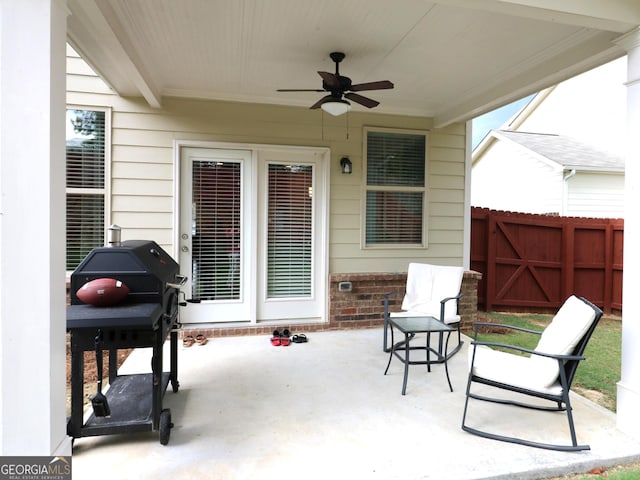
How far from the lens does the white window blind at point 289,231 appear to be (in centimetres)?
462

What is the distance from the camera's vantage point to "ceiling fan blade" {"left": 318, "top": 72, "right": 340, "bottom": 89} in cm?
298

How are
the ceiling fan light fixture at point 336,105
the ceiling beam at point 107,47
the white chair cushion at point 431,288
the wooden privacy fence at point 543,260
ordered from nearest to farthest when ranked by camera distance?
the ceiling beam at point 107,47, the ceiling fan light fixture at point 336,105, the white chair cushion at point 431,288, the wooden privacy fence at point 543,260

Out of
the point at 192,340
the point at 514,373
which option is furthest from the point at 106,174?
the point at 514,373

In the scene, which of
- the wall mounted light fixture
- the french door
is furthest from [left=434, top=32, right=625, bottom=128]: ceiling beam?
the french door

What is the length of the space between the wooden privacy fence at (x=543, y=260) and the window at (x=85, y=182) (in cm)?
541

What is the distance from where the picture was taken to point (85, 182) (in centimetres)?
411

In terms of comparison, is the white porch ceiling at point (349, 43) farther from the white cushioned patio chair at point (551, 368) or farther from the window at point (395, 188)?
the white cushioned patio chair at point (551, 368)

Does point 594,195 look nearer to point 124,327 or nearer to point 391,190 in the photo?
point 391,190

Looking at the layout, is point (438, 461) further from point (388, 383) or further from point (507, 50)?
point (507, 50)

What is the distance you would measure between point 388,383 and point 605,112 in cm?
1068

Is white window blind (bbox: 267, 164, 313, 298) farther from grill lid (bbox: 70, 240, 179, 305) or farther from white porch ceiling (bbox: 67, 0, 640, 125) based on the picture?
grill lid (bbox: 70, 240, 179, 305)

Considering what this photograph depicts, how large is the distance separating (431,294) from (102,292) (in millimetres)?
3253

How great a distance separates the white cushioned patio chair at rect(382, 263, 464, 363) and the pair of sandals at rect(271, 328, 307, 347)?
3.14 feet

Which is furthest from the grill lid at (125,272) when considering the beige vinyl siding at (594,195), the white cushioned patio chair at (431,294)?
the beige vinyl siding at (594,195)
